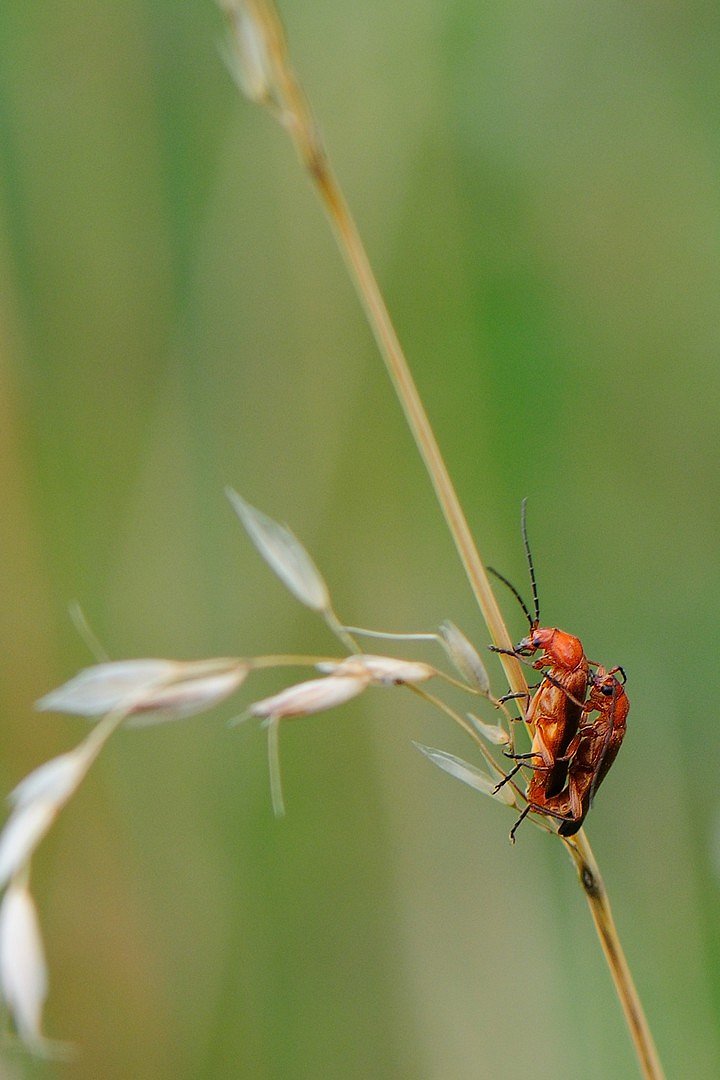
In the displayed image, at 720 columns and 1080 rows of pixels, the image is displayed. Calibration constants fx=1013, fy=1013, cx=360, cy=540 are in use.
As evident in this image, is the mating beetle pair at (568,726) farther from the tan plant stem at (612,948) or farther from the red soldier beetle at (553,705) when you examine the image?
the tan plant stem at (612,948)

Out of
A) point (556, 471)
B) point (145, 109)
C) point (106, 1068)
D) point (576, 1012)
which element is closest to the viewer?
point (576, 1012)

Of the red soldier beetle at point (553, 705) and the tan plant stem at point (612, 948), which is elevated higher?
the red soldier beetle at point (553, 705)

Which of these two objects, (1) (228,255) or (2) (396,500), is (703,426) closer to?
(2) (396,500)

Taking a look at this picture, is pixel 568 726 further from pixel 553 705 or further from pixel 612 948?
pixel 612 948

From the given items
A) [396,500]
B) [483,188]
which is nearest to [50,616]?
[396,500]

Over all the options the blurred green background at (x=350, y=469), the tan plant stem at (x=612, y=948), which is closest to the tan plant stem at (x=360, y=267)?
the tan plant stem at (x=612, y=948)

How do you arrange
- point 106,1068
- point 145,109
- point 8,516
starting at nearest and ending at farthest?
point 106,1068 → point 8,516 → point 145,109
